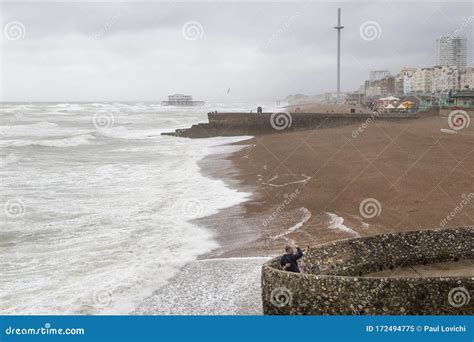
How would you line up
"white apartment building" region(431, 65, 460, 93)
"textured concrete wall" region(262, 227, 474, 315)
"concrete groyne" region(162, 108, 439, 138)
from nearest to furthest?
"textured concrete wall" region(262, 227, 474, 315), "concrete groyne" region(162, 108, 439, 138), "white apartment building" region(431, 65, 460, 93)

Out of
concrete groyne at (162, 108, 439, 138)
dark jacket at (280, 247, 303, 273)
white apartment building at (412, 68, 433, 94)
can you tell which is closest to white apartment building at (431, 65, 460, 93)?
white apartment building at (412, 68, 433, 94)

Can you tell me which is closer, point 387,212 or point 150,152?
point 387,212

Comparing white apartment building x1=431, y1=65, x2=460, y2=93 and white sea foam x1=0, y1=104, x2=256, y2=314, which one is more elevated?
white apartment building x1=431, y1=65, x2=460, y2=93

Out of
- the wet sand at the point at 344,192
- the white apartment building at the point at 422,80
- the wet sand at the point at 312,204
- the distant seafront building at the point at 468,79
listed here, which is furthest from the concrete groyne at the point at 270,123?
the white apartment building at the point at 422,80

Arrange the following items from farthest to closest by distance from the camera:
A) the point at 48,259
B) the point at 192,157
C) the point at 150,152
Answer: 1. the point at 150,152
2. the point at 192,157
3. the point at 48,259

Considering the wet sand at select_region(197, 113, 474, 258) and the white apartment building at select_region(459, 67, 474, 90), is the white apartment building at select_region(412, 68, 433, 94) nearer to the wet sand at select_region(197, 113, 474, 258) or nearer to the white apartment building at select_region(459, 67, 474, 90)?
the white apartment building at select_region(459, 67, 474, 90)

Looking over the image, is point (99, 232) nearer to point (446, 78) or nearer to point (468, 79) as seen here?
point (468, 79)

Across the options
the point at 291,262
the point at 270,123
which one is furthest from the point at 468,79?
the point at 291,262

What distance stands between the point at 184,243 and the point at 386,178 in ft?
30.9

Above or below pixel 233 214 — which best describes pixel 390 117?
above

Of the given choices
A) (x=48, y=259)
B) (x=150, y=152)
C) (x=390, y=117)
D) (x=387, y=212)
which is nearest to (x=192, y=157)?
(x=150, y=152)

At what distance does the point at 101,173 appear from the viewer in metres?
25.7

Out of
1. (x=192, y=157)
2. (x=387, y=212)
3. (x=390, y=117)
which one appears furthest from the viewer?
(x=390, y=117)

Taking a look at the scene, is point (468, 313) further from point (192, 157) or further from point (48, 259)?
point (192, 157)
